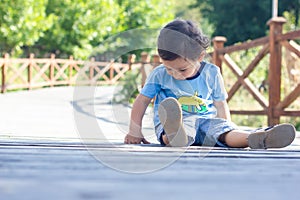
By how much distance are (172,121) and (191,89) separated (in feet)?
1.61

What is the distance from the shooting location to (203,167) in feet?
7.80

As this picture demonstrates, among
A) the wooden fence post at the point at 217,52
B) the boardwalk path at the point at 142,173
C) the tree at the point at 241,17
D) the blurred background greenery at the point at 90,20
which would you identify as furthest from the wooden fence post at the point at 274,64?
the tree at the point at 241,17

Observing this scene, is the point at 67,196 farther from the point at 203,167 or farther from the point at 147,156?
the point at 147,156

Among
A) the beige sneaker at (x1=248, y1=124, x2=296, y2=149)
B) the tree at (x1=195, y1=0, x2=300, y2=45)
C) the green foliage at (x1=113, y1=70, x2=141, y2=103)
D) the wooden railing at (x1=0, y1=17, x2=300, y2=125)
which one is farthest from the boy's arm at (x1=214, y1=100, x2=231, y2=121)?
the tree at (x1=195, y1=0, x2=300, y2=45)

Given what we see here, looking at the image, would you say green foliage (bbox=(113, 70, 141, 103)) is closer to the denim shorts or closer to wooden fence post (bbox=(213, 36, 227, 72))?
wooden fence post (bbox=(213, 36, 227, 72))

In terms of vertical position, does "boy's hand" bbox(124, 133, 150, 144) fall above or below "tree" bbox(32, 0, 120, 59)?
below

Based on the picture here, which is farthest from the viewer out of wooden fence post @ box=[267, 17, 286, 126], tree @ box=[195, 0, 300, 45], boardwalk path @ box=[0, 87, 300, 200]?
tree @ box=[195, 0, 300, 45]

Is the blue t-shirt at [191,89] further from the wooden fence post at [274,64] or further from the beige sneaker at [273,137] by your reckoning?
the wooden fence post at [274,64]

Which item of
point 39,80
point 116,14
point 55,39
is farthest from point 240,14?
point 39,80

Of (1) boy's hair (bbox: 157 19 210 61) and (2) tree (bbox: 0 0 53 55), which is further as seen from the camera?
(2) tree (bbox: 0 0 53 55)

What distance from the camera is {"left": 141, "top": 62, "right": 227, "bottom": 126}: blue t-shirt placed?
366 cm

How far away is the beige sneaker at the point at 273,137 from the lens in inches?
129

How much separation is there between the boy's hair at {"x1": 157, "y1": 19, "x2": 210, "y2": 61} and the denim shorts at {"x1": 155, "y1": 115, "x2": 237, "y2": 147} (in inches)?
14.4

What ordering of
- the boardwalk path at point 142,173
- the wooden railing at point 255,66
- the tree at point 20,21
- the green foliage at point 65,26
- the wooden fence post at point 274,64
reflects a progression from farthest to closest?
the green foliage at point 65,26 < the tree at point 20,21 < the wooden fence post at point 274,64 < the wooden railing at point 255,66 < the boardwalk path at point 142,173
